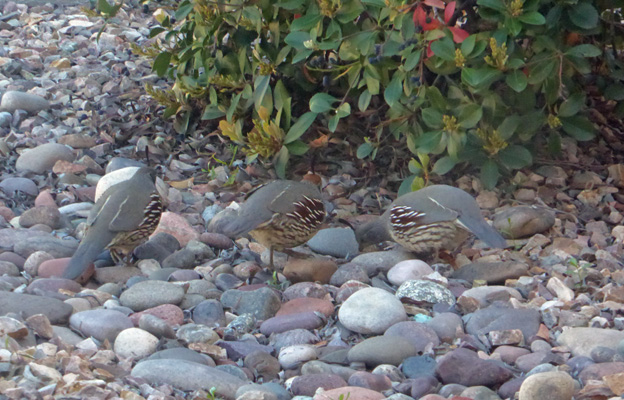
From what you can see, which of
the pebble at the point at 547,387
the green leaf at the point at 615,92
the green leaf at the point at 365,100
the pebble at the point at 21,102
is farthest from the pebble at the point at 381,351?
the pebble at the point at 21,102

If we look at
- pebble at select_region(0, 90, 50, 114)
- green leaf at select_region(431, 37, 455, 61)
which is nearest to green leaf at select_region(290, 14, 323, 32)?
green leaf at select_region(431, 37, 455, 61)

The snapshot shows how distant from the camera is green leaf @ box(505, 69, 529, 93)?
5.53 meters

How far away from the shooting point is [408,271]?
5258 mm

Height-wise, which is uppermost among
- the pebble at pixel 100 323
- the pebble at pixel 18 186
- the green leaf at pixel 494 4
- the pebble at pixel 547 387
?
the green leaf at pixel 494 4

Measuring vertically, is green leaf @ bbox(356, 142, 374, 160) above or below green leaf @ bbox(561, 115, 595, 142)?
below

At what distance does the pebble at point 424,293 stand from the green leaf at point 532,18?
1.80m

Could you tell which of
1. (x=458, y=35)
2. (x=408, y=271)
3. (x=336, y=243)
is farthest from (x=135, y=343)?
(x=458, y=35)

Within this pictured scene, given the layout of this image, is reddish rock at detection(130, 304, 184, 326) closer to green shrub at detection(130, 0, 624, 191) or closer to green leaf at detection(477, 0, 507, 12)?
green shrub at detection(130, 0, 624, 191)

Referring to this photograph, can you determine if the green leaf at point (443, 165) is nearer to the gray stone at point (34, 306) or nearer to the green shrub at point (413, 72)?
the green shrub at point (413, 72)

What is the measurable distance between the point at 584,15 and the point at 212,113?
10.1ft

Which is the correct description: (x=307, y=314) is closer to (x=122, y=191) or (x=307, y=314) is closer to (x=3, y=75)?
(x=122, y=191)

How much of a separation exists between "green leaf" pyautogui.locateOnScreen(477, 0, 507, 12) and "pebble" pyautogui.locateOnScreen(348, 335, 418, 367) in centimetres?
240

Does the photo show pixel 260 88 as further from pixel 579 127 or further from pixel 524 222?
pixel 579 127

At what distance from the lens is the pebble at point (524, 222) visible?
19.4 ft
